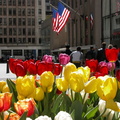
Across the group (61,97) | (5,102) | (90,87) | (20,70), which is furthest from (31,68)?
(5,102)

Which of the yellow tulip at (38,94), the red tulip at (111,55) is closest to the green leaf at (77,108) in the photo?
the yellow tulip at (38,94)

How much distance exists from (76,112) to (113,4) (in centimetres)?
3572

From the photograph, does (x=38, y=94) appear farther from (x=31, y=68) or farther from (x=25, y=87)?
(x=31, y=68)

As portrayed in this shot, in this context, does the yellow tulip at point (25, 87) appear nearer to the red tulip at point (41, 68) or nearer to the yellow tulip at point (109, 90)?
the yellow tulip at point (109, 90)

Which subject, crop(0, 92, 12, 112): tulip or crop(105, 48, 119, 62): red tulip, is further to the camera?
crop(105, 48, 119, 62): red tulip

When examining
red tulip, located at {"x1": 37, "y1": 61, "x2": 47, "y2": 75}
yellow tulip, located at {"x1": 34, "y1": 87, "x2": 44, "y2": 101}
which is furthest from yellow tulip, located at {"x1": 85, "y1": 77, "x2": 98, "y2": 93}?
red tulip, located at {"x1": 37, "y1": 61, "x2": 47, "y2": 75}

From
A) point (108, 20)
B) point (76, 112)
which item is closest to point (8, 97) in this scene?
point (76, 112)

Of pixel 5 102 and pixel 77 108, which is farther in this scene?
pixel 77 108

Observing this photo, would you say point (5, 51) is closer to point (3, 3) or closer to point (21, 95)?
point (3, 3)

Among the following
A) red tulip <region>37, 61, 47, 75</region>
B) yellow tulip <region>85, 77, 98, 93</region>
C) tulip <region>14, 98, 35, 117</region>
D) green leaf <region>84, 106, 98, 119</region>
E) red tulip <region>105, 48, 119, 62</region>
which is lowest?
Result: green leaf <region>84, 106, 98, 119</region>

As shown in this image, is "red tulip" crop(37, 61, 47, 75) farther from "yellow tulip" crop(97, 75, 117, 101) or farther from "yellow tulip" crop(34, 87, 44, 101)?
"yellow tulip" crop(97, 75, 117, 101)

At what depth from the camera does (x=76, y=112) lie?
78.7 inches

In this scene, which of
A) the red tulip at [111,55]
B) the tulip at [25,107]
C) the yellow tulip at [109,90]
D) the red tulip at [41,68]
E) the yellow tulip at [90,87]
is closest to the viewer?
the tulip at [25,107]

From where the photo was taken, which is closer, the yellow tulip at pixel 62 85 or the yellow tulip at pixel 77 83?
the yellow tulip at pixel 77 83
